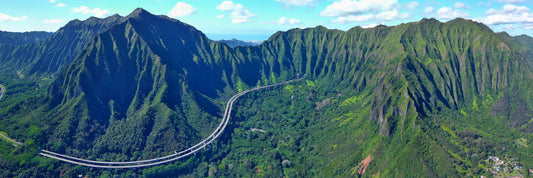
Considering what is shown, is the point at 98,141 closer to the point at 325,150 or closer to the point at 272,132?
the point at 272,132

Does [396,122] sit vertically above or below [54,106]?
below

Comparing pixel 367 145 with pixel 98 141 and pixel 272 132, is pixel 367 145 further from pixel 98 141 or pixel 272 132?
pixel 98 141

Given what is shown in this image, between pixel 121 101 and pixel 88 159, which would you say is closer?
pixel 88 159

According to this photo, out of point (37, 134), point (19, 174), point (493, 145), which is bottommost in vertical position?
point (493, 145)

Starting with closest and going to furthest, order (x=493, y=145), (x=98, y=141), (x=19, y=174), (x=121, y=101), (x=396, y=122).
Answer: (x=19, y=174) < (x=396, y=122) < (x=493, y=145) < (x=98, y=141) < (x=121, y=101)

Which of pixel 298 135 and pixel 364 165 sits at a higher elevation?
pixel 364 165

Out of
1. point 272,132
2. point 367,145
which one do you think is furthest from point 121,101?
point 367,145

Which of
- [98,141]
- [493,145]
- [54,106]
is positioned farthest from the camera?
[54,106]

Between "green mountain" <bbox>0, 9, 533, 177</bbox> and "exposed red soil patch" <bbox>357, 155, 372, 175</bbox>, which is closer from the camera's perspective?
"exposed red soil patch" <bbox>357, 155, 372, 175</bbox>

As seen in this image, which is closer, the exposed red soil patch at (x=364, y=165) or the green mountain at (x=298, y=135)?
the exposed red soil patch at (x=364, y=165)

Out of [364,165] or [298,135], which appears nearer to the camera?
[364,165]
